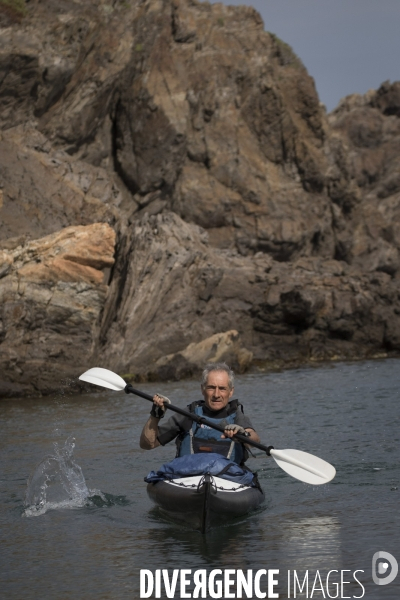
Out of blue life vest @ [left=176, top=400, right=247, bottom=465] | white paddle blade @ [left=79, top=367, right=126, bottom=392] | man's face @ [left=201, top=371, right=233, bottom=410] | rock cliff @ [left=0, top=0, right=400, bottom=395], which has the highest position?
rock cliff @ [left=0, top=0, right=400, bottom=395]

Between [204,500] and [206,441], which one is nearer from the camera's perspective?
[204,500]

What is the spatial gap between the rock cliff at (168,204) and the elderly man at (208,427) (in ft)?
47.4

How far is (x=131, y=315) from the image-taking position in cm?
2747

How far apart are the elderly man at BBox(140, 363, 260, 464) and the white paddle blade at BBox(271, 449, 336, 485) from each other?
0.42 meters

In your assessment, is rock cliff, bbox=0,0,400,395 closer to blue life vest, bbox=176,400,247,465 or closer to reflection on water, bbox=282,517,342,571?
blue life vest, bbox=176,400,247,465

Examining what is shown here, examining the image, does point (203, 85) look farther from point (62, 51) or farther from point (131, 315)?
point (131, 315)

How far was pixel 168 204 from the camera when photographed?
4150 cm

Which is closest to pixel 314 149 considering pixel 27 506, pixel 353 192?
pixel 353 192

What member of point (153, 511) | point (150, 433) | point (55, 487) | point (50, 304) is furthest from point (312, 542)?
point (50, 304)

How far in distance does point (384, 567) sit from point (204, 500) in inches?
77.1

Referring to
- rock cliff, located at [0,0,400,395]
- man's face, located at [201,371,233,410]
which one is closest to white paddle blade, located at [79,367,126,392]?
man's face, located at [201,371,233,410]

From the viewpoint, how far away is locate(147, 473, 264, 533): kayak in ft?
26.1

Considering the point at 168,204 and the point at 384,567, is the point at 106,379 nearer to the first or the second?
the point at 384,567

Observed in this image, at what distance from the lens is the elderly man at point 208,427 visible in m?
8.38
